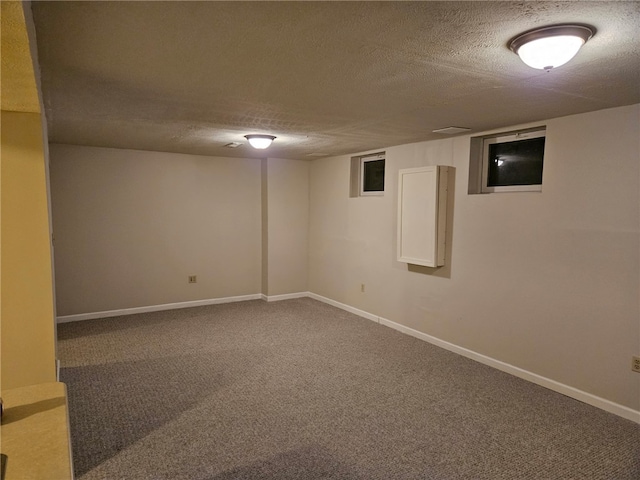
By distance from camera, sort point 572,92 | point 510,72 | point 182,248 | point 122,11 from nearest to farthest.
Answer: point 122,11
point 510,72
point 572,92
point 182,248

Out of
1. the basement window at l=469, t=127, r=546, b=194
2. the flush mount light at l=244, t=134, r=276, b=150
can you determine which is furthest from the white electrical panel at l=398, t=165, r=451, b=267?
the flush mount light at l=244, t=134, r=276, b=150

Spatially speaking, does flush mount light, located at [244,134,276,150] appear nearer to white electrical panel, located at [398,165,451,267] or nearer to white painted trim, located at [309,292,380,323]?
white electrical panel, located at [398,165,451,267]

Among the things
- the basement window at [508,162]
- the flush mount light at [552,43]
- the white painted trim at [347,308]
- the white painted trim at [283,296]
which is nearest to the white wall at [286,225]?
the white painted trim at [283,296]

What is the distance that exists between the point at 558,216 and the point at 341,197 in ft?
9.77

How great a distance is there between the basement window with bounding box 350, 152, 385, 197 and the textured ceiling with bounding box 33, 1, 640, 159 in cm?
161

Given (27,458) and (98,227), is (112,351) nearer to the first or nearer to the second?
(98,227)

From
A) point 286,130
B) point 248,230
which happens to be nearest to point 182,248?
point 248,230

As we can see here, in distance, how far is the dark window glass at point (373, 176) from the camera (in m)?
5.31

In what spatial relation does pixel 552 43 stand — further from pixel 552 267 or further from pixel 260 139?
pixel 260 139

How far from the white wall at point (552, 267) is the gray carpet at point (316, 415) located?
0.30m

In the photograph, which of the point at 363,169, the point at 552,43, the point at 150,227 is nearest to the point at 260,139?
the point at 363,169

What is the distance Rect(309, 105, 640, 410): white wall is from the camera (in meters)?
2.92

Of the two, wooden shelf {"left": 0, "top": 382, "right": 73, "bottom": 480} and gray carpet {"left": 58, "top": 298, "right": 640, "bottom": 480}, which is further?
gray carpet {"left": 58, "top": 298, "right": 640, "bottom": 480}

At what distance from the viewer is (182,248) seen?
18.7 ft
